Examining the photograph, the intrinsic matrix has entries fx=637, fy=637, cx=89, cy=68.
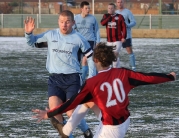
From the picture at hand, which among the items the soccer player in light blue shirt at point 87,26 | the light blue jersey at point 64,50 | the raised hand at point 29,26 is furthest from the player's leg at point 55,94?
the soccer player in light blue shirt at point 87,26

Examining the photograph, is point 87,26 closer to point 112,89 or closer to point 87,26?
point 87,26

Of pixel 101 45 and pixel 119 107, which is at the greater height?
pixel 101 45

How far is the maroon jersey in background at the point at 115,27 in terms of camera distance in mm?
17000

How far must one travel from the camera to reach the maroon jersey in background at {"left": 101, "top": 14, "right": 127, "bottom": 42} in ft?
55.8

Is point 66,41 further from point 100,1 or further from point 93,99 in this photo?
point 100,1

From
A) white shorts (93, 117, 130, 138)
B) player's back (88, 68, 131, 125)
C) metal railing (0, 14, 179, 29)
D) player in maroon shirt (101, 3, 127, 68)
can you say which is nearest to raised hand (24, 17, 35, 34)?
player's back (88, 68, 131, 125)

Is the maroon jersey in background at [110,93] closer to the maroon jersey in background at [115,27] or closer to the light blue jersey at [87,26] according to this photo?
the light blue jersey at [87,26]

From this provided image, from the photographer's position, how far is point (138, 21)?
1726 inches

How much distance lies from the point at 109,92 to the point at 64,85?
6.48ft

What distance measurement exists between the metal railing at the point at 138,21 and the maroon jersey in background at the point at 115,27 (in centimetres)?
2376

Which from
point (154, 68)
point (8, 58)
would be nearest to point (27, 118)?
point (154, 68)

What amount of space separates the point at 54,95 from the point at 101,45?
1846 mm

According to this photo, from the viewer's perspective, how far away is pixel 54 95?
7961 mm

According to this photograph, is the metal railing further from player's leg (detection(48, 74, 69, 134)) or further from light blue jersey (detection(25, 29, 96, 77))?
player's leg (detection(48, 74, 69, 134))
